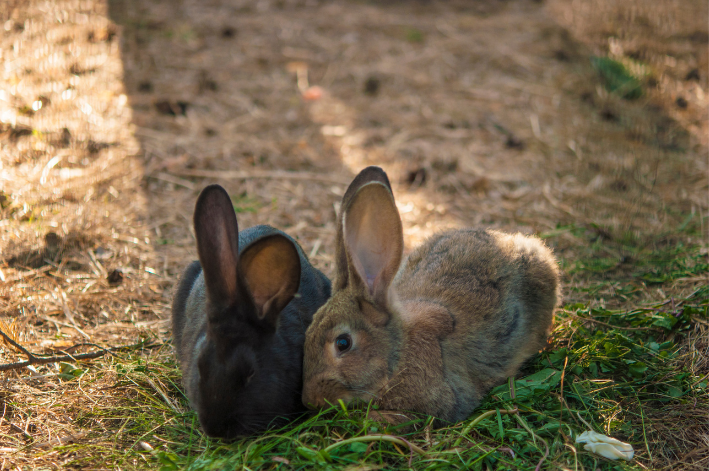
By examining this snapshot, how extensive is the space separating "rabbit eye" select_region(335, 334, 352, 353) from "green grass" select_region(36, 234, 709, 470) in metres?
0.32

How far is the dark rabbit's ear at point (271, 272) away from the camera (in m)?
2.82

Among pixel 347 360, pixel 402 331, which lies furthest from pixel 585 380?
pixel 347 360

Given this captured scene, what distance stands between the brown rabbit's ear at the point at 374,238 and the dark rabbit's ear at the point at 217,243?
2.14 ft

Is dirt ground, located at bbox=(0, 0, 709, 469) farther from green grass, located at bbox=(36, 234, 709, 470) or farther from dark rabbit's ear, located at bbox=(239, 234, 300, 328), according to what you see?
dark rabbit's ear, located at bbox=(239, 234, 300, 328)

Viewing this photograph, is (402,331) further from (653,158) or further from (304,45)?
(304,45)

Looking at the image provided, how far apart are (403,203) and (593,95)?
4277 millimetres

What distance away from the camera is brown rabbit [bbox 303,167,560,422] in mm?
3098

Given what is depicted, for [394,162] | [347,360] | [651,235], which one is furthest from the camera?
[394,162]

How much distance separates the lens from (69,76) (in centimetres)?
766

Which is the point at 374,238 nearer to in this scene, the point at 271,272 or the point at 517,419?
the point at 271,272

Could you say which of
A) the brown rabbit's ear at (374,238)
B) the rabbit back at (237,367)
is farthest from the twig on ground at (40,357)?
the brown rabbit's ear at (374,238)

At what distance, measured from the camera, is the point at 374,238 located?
3279mm

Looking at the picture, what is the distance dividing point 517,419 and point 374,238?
127 centimetres

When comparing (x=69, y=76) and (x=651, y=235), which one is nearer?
(x=651, y=235)
